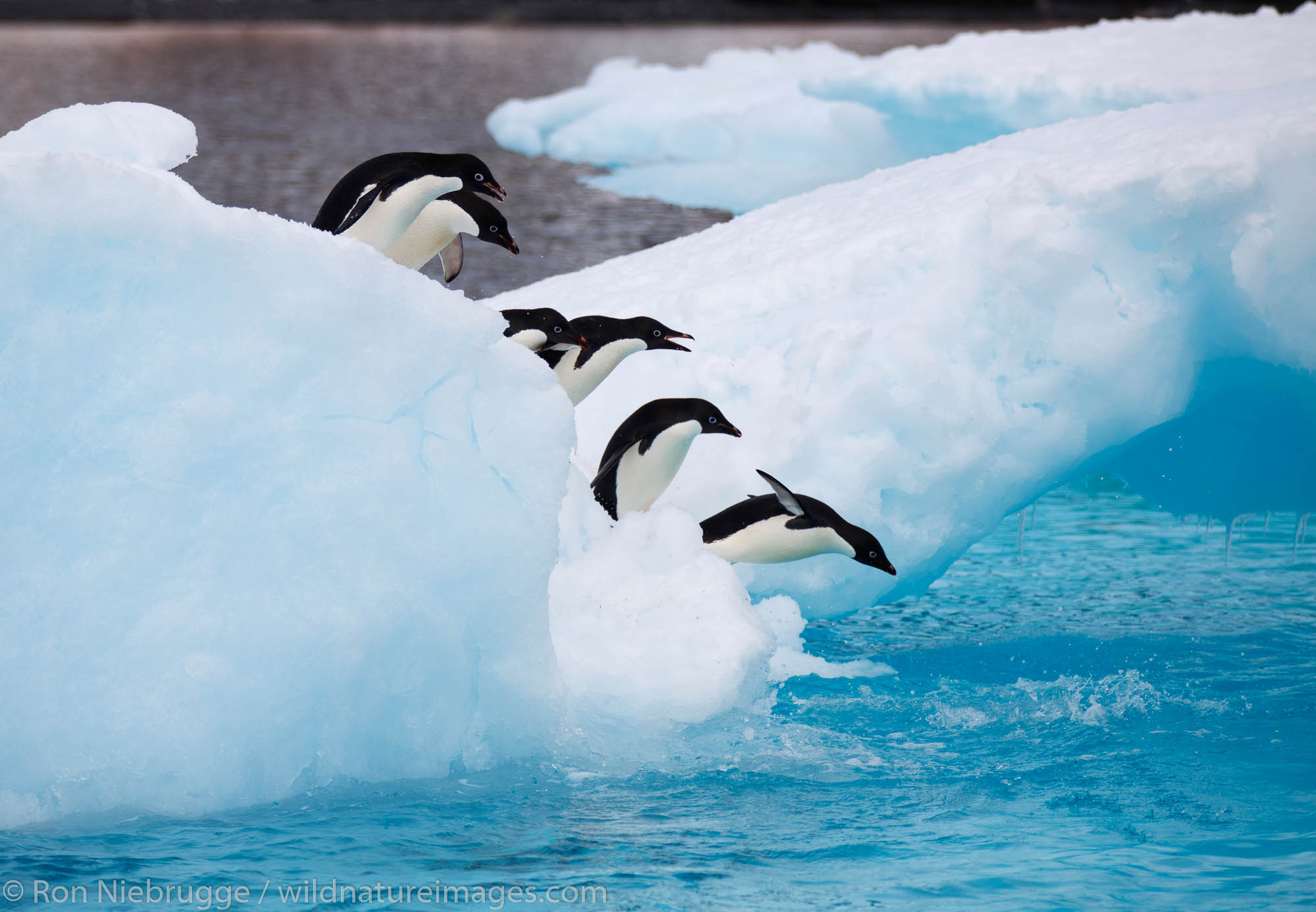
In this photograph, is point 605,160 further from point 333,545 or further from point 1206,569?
point 333,545

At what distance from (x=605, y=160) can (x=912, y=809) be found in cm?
1744

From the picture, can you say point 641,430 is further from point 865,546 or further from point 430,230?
point 430,230

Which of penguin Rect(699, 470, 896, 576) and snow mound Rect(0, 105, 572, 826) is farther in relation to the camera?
penguin Rect(699, 470, 896, 576)

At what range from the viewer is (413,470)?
11.3 ft

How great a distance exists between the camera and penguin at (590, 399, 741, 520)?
4738 millimetres

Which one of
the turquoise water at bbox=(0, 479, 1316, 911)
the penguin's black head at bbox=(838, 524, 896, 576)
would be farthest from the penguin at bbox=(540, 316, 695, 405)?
the turquoise water at bbox=(0, 479, 1316, 911)

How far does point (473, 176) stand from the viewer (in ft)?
15.5

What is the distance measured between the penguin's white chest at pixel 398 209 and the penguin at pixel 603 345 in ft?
2.20

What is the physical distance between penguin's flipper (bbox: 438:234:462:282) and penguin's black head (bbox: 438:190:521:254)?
0.35m

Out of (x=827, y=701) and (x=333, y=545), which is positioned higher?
(x=333, y=545)

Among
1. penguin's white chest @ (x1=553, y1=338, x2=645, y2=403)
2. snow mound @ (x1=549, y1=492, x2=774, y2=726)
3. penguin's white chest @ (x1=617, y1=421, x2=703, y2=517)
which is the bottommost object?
snow mound @ (x1=549, y1=492, x2=774, y2=726)

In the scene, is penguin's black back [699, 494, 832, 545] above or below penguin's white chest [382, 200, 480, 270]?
below

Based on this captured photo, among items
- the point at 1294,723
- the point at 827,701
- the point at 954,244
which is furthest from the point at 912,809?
the point at 954,244

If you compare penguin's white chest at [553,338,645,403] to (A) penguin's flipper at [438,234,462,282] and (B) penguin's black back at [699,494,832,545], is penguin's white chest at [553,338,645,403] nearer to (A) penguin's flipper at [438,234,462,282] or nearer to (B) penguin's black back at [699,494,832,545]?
(A) penguin's flipper at [438,234,462,282]
